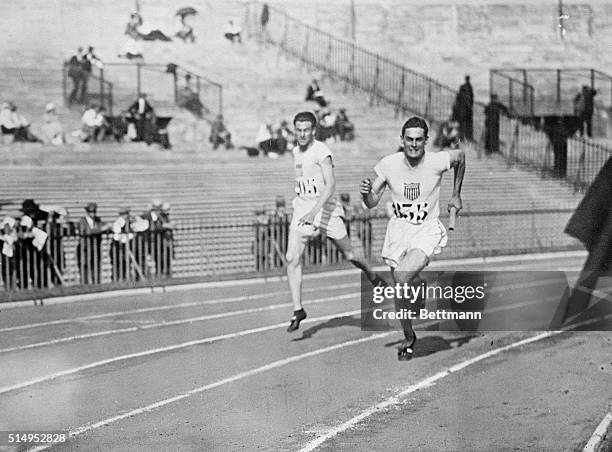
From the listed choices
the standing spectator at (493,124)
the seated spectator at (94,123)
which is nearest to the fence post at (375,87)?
the standing spectator at (493,124)

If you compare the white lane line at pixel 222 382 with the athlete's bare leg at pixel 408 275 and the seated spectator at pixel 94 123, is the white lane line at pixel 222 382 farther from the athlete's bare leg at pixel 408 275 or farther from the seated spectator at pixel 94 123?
the seated spectator at pixel 94 123

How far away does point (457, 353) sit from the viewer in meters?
8.84

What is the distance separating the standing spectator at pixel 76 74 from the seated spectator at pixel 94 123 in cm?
31

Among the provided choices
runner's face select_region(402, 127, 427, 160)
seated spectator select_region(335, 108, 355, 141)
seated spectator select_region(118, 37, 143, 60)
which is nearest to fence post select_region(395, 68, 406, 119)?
seated spectator select_region(335, 108, 355, 141)

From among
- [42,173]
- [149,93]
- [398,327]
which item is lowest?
[398,327]

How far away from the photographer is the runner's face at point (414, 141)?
805cm

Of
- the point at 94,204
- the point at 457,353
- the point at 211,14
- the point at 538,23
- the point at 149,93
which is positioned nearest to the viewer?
the point at 457,353

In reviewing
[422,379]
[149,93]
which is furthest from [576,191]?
[422,379]

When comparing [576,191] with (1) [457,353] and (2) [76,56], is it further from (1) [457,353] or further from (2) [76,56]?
(1) [457,353]

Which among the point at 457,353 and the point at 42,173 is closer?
the point at 457,353

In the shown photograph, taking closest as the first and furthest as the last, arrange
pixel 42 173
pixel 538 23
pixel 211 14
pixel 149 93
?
pixel 538 23
pixel 211 14
pixel 42 173
pixel 149 93

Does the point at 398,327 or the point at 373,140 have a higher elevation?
the point at 373,140

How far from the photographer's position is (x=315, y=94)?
20250 mm

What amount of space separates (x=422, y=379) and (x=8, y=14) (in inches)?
201
